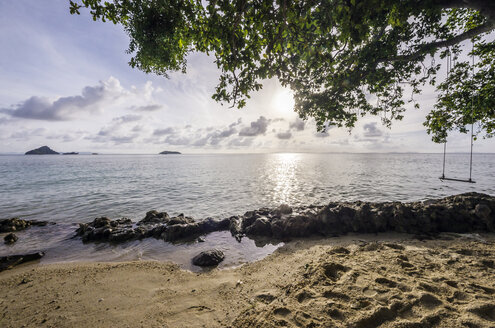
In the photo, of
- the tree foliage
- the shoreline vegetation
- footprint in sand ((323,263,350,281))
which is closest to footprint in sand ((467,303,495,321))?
the shoreline vegetation

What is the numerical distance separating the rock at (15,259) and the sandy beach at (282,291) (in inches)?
26.4

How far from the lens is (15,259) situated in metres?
8.56

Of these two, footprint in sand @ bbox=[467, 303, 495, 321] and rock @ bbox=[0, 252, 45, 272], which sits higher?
footprint in sand @ bbox=[467, 303, 495, 321]

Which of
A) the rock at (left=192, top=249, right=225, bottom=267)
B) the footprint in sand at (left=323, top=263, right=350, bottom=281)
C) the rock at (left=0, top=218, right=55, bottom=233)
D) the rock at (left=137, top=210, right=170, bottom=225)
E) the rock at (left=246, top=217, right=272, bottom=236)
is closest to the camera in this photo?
the footprint in sand at (left=323, top=263, right=350, bottom=281)

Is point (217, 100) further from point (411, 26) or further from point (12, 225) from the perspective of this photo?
point (12, 225)

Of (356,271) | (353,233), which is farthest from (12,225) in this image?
(353,233)

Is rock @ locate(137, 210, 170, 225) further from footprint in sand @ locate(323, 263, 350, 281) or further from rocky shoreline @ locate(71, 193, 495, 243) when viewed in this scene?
footprint in sand @ locate(323, 263, 350, 281)

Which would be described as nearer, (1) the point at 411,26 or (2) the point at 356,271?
(2) the point at 356,271

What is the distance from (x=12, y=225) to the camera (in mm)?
12750

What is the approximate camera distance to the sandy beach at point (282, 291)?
12.4ft

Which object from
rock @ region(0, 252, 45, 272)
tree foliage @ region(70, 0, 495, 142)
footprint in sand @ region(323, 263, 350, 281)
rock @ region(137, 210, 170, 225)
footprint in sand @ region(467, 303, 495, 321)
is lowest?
rock @ region(137, 210, 170, 225)

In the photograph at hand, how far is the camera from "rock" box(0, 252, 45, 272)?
26.6 feet

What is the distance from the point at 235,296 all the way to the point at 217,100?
568cm

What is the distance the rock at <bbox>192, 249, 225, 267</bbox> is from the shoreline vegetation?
451 mm
